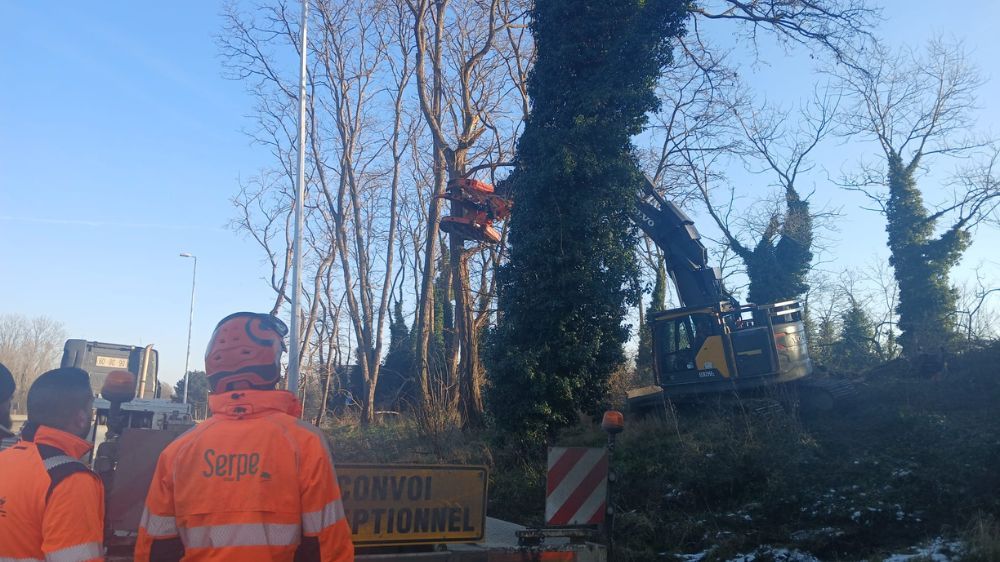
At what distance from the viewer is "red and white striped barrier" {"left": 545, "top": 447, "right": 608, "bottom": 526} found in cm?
651

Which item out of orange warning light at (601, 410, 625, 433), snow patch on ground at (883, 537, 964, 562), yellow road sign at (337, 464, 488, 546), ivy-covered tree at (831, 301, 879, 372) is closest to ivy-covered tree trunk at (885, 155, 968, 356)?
ivy-covered tree at (831, 301, 879, 372)

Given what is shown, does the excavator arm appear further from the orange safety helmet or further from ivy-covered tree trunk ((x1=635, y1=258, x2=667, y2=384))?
the orange safety helmet

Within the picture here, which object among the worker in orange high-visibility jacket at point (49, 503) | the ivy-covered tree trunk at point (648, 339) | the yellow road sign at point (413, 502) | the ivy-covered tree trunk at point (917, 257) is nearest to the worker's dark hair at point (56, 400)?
the worker in orange high-visibility jacket at point (49, 503)

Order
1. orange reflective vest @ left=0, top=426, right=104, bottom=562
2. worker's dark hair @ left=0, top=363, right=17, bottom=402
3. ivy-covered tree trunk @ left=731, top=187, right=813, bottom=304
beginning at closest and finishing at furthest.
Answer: orange reflective vest @ left=0, top=426, right=104, bottom=562
worker's dark hair @ left=0, top=363, right=17, bottom=402
ivy-covered tree trunk @ left=731, top=187, right=813, bottom=304

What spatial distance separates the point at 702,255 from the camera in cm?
1716

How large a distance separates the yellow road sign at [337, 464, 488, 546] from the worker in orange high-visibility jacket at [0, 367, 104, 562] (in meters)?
1.54

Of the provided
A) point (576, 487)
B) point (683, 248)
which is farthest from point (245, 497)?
point (683, 248)

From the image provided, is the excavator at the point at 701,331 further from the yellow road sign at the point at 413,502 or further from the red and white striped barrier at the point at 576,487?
the yellow road sign at the point at 413,502

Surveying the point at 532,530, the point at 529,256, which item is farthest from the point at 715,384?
the point at 532,530

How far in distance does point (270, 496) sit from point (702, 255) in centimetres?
1536

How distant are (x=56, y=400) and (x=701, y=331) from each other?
48.1 feet

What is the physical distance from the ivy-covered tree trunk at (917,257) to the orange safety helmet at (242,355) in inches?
1132

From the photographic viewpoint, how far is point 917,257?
28984 mm

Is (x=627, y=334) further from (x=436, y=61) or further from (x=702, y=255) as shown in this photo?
(x=436, y=61)
